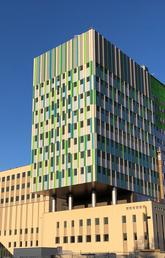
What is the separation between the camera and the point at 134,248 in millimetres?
84875

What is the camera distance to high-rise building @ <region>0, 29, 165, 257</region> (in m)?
A: 91.6

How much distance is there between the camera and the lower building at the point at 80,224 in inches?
3398

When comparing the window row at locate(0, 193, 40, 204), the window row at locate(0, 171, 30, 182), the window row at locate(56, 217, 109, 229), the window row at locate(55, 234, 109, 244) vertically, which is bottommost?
the window row at locate(55, 234, 109, 244)

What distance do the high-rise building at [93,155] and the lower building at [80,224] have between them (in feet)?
0.77

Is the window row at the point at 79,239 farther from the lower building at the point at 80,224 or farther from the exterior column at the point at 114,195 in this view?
the exterior column at the point at 114,195

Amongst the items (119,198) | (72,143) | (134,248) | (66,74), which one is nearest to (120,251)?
(134,248)

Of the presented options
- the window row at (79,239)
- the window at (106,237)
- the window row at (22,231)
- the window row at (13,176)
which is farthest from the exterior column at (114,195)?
the window row at (13,176)

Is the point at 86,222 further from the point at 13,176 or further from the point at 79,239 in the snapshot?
the point at 13,176

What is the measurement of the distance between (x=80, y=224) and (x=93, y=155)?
1820 centimetres

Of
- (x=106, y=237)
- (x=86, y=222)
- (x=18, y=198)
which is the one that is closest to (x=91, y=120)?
(x=86, y=222)

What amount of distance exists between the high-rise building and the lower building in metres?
0.23

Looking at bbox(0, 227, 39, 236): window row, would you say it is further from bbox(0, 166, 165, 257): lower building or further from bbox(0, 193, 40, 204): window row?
bbox(0, 193, 40, 204): window row

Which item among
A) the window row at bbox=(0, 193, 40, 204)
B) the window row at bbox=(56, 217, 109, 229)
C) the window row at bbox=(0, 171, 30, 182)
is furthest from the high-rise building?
the window row at bbox=(0, 171, 30, 182)

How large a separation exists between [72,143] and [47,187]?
14035 millimetres
